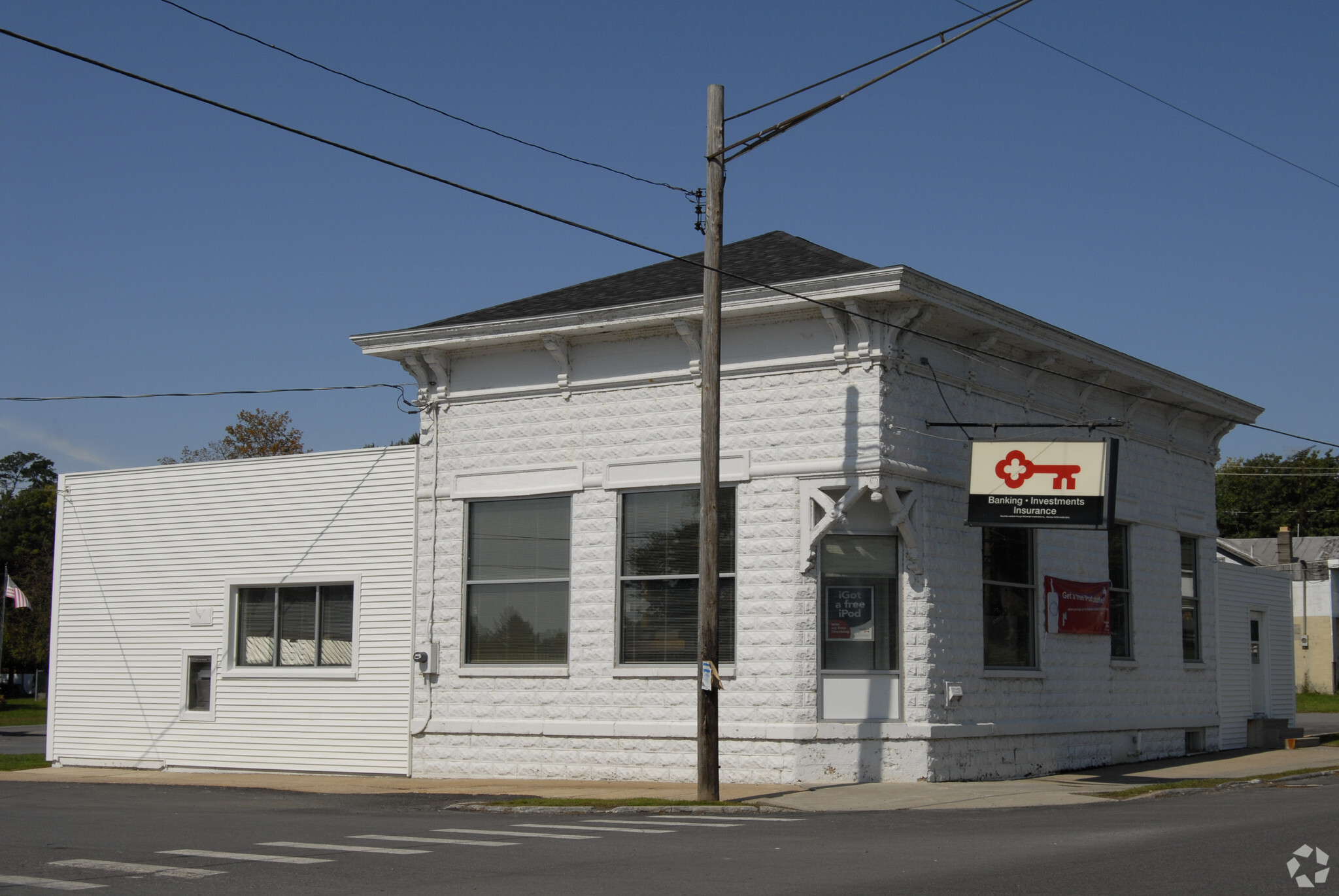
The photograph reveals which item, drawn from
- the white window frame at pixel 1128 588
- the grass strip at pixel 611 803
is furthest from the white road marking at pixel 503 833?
the white window frame at pixel 1128 588

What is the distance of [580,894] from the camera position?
907 centimetres

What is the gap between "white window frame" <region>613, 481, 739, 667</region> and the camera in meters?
18.9

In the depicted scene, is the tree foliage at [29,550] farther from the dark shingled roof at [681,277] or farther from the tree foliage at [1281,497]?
the tree foliage at [1281,497]

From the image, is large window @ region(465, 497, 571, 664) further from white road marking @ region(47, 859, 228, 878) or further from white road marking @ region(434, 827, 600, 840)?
white road marking @ region(47, 859, 228, 878)

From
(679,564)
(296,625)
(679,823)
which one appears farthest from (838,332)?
(296,625)

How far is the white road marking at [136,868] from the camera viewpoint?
10.2m

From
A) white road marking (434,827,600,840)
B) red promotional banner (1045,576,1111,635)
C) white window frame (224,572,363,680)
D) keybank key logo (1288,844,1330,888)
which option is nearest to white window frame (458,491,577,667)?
white window frame (224,572,363,680)

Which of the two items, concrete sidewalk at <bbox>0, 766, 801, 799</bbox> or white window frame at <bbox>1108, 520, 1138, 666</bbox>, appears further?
white window frame at <bbox>1108, 520, 1138, 666</bbox>

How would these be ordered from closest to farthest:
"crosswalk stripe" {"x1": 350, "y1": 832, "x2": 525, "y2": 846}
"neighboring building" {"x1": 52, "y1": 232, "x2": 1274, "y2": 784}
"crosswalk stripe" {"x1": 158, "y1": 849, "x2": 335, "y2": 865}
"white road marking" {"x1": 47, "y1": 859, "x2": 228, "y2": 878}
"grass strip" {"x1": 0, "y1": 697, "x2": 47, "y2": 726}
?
"white road marking" {"x1": 47, "y1": 859, "x2": 228, "y2": 878}
"crosswalk stripe" {"x1": 158, "y1": 849, "x2": 335, "y2": 865}
"crosswalk stripe" {"x1": 350, "y1": 832, "x2": 525, "y2": 846}
"neighboring building" {"x1": 52, "y1": 232, "x2": 1274, "y2": 784}
"grass strip" {"x1": 0, "y1": 697, "x2": 47, "y2": 726}

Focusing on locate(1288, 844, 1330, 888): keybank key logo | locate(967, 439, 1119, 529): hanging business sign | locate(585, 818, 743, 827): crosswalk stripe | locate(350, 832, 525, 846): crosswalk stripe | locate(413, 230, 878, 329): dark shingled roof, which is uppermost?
locate(413, 230, 878, 329): dark shingled roof

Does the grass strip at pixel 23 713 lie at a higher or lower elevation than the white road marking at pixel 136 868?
lower

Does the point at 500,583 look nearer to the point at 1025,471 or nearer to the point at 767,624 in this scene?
the point at 767,624

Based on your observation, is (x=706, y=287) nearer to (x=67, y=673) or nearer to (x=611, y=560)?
(x=611, y=560)

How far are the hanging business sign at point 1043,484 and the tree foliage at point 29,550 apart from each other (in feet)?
128
